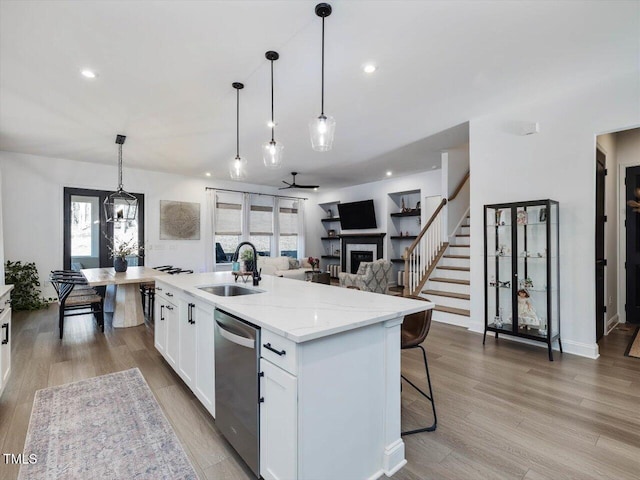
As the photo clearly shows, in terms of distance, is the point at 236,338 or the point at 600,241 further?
the point at 600,241

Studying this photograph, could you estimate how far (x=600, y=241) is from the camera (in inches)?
151

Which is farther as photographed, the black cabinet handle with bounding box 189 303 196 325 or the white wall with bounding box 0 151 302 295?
the white wall with bounding box 0 151 302 295

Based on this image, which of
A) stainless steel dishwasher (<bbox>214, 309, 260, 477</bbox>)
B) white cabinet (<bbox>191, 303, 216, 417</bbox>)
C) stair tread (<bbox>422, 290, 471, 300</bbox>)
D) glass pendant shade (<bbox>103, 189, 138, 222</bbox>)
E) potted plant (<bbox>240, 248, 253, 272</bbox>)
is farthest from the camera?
stair tread (<bbox>422, 290, 471, 300</bbox>)

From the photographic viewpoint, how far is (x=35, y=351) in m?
3.54

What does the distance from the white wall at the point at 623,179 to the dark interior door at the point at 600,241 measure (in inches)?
32.8

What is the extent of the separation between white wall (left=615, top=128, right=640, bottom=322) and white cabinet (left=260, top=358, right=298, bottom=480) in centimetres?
557

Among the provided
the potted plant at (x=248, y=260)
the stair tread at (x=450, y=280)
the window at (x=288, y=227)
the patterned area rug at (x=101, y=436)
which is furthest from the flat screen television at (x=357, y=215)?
the patterned area rug at (x=101, y=436)

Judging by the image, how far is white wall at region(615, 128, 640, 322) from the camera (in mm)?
4434

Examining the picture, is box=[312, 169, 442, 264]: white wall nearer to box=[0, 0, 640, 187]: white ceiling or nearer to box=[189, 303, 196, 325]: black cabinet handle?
box=[0, 0, 640, 187]: white ceiling

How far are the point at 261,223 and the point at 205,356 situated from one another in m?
7.01

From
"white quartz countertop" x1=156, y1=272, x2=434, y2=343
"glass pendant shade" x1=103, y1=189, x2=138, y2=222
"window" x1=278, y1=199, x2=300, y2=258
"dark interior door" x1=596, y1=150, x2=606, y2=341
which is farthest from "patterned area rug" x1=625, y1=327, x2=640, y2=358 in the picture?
"window" x1=278, y1=199, x2=300, y2=258

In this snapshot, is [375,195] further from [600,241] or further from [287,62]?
[287,62]

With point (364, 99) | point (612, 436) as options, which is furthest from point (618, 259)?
point (364, 99)

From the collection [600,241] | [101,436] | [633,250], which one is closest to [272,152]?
[101,436]
